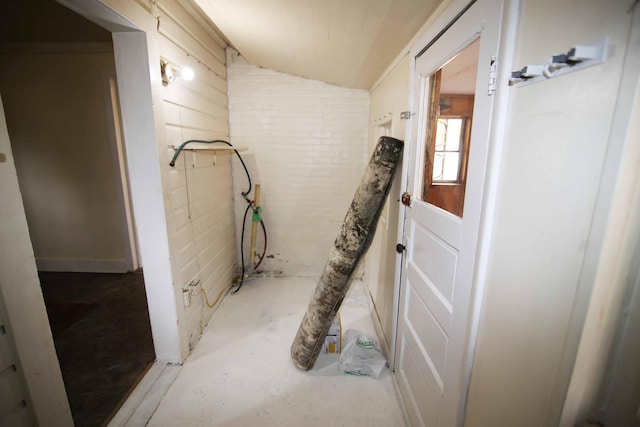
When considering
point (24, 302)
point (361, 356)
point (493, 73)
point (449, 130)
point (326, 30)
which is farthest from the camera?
point (449, 130)

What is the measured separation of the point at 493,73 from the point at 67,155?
446cm

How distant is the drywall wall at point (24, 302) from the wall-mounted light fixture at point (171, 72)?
1.12 metres

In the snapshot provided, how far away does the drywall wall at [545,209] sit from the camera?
569 mm

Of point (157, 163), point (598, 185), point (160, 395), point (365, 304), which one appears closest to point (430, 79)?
point (598, 185)

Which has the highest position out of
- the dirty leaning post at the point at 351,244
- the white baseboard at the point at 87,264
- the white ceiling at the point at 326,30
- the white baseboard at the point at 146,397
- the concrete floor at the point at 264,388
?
the white ceiling at the point at 326,30

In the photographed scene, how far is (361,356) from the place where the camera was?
87.5 inches

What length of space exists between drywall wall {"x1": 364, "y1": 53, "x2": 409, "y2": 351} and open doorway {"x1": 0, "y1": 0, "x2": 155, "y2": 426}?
2.02 meters

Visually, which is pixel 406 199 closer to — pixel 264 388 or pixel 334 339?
pixel 334 339

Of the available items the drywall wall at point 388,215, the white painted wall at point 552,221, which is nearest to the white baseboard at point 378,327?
the drywall wall at point 388,215

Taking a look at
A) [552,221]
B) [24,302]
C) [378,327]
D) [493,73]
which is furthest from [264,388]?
[493,73]

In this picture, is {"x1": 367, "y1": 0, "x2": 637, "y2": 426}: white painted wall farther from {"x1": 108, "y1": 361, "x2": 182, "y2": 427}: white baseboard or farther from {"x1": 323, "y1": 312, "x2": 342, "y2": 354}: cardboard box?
{"x1": 108, "y1": 361, "x2": 182, "y2": 427}: white baseboard

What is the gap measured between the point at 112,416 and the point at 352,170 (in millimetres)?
3167

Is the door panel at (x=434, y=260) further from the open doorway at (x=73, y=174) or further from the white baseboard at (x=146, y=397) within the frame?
the open doorway at (x=73, y=174)

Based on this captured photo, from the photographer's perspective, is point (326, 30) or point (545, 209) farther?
point (326, 30)
